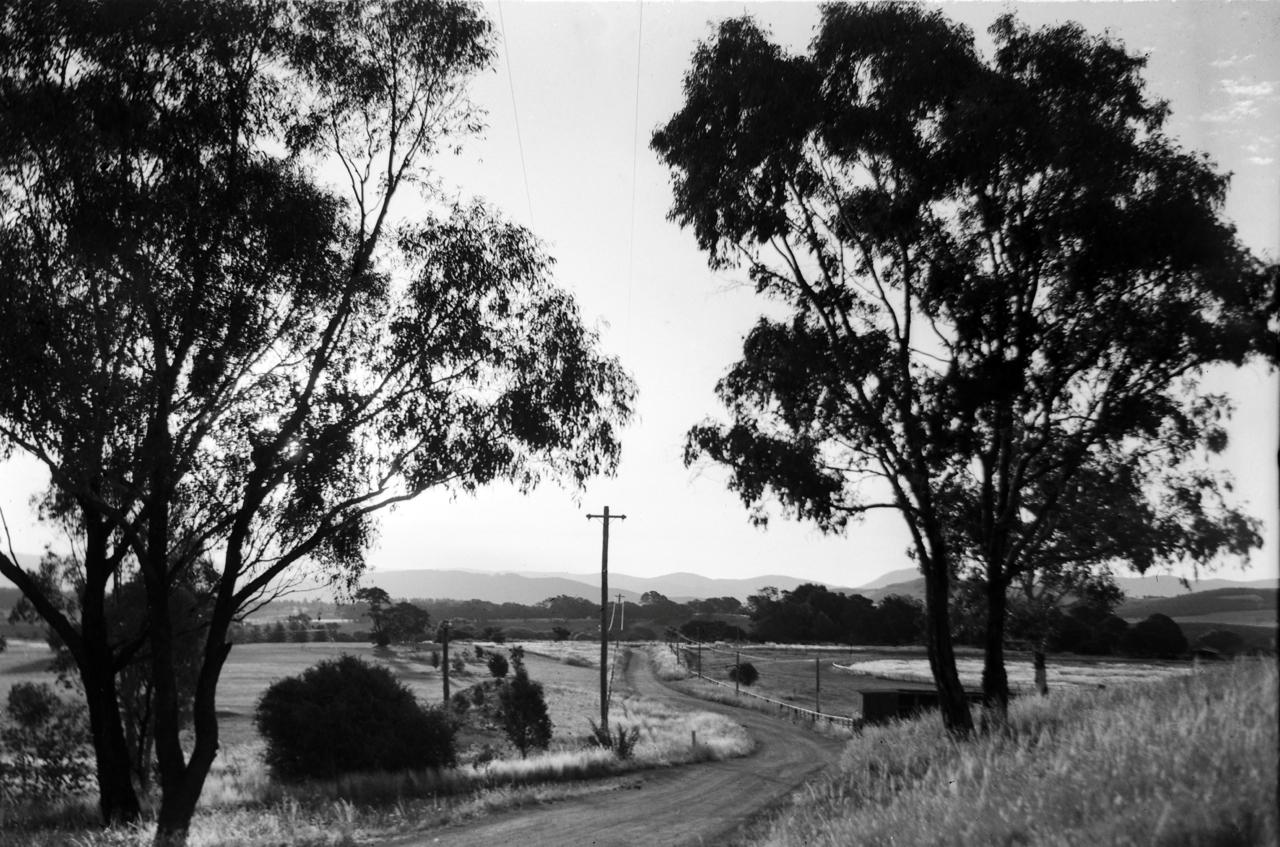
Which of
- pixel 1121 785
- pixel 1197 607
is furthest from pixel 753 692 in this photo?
→ pixel 1121 785

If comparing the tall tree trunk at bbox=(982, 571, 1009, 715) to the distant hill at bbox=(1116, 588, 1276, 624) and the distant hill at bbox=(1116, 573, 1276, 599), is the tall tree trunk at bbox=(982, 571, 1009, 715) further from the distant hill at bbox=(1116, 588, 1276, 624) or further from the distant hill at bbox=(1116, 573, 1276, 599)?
the distant hill at bbox=(1116, 588, 1276, 624)

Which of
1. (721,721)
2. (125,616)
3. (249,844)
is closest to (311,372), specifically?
(249,844)

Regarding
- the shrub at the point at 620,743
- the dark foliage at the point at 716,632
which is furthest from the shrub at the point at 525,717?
the dark foliage at the point at 716,632

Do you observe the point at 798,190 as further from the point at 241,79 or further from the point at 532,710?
the point at 532,710

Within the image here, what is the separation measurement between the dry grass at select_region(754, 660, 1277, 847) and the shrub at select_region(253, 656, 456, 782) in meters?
26.4

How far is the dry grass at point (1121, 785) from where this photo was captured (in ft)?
18.6

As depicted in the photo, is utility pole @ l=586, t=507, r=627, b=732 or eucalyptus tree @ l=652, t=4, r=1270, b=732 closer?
eucalyptus tree @ l=652, t=4, r=1270, b=732

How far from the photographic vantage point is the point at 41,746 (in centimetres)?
2870

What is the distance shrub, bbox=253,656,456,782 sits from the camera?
35.2 meters

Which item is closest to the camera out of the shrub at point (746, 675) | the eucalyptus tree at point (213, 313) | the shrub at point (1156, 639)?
the eucalyptus tree at point (213, 313)

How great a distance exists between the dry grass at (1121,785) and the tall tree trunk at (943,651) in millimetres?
4560

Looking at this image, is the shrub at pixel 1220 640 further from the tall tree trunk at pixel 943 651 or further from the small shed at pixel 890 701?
the tall tree trunk at pixel 943 651

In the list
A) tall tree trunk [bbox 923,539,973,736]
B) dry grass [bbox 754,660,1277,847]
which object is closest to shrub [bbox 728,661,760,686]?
tall tree trunk [bbox 923,539,973,736]

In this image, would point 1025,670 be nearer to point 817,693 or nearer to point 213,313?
point 817,693
